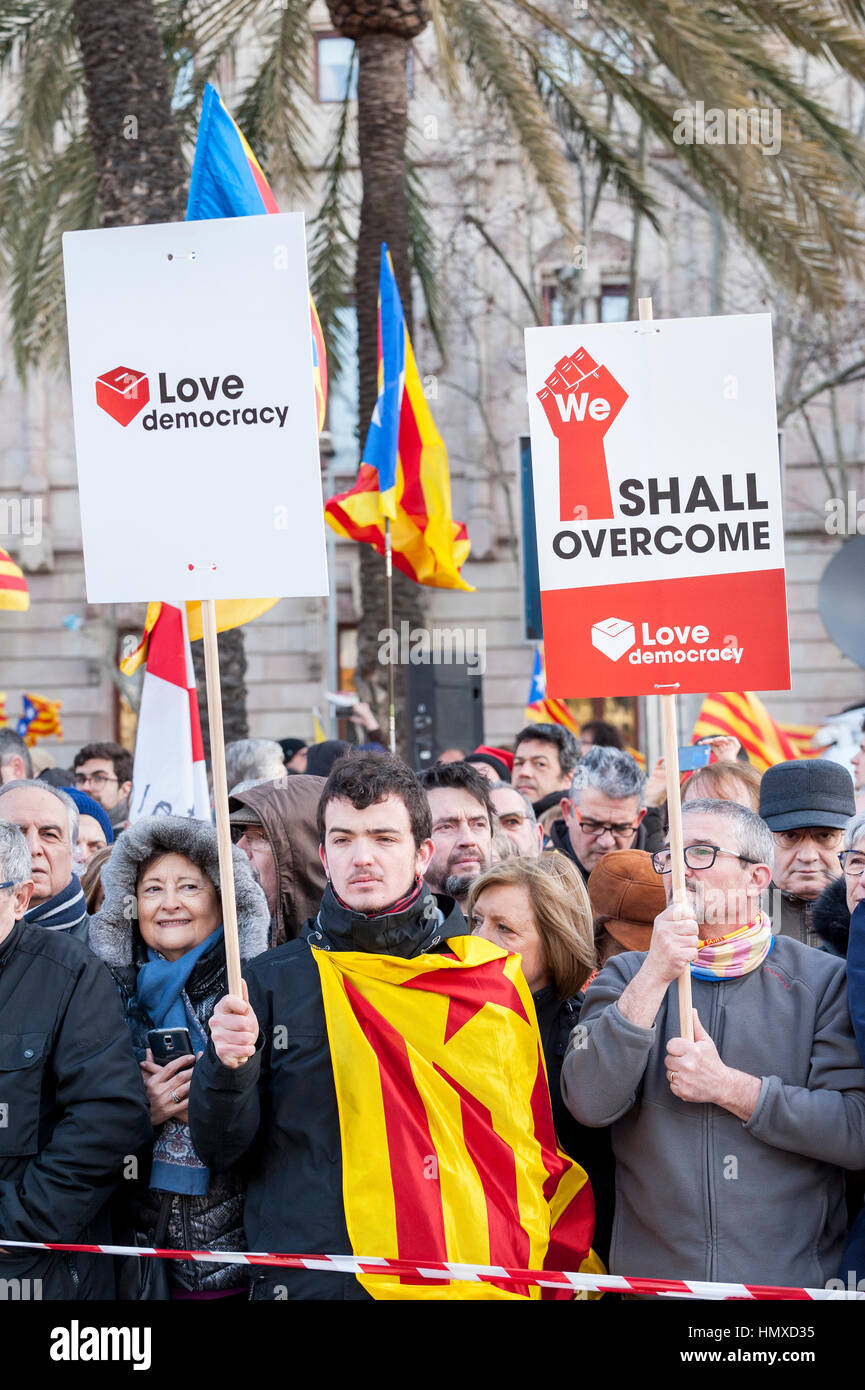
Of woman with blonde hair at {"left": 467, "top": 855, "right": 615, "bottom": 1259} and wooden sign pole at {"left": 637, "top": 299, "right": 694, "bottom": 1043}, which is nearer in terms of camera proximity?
wooden sign pole at {"left": 637, "top": 299, "right": 694, "bottom": 1043}

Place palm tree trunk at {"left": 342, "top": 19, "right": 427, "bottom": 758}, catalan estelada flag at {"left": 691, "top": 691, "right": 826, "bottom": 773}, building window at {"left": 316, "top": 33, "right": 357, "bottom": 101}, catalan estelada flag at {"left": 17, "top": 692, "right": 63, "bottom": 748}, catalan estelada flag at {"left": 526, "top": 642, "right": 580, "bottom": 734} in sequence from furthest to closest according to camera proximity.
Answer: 1. building window at {"left": 316, "top": 33, "right": 357, "bottom": 101}
2. catalan estelada flag at {"left": 17, "top": 692, "right": 63, "bottom": 748}
3. palm tree trunk at {"left": 342, "top": 19, "right": 427, "bottom": 758}
4. catalan estelada flag at {"left": 526, "top": 642, "right": 580, "bottom": 734}
5. catalan estelada flag at {"left": 691, "top": 691, "right": 826, "bottom": 773}

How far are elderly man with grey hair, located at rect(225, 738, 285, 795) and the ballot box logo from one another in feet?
9.26

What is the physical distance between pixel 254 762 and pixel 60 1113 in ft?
8.99

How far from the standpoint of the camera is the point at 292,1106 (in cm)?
326

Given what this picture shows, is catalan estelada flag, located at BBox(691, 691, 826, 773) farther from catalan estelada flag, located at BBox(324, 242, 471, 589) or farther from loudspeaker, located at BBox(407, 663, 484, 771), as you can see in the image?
loudspeaker, located at BBox(407, 663, 484, 771)

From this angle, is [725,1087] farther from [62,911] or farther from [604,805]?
[604,805]

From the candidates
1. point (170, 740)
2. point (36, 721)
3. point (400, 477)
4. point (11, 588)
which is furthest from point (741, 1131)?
point (36, 721)

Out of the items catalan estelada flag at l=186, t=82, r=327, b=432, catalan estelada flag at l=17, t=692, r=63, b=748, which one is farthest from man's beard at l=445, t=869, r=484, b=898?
catalan estelada flag at l=17, t=692, r=63, b=748

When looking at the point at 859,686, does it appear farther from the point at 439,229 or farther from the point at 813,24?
the point at 813,24

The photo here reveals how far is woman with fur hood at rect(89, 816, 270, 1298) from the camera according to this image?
11.2ft

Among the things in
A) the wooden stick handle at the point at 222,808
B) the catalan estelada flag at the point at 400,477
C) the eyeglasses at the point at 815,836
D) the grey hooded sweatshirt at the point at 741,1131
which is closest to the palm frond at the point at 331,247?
the catalan estelada flag at the point at 400,477

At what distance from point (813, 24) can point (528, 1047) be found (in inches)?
324

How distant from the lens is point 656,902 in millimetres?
4117
